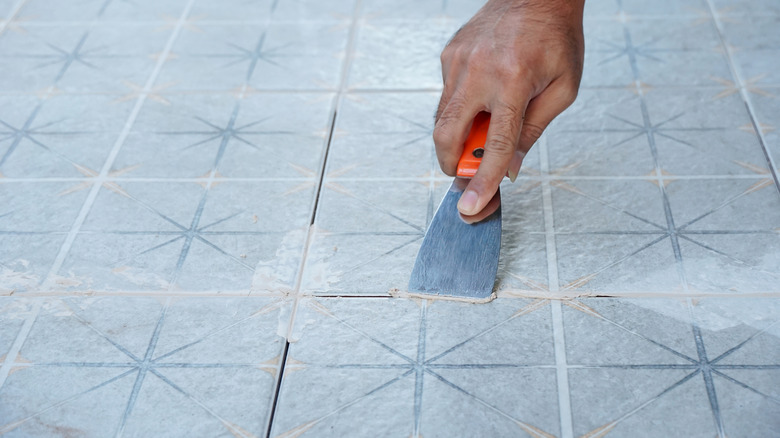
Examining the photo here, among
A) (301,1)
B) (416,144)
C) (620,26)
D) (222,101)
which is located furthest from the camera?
(301,1)

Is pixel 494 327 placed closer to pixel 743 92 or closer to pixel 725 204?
pixel 725 204

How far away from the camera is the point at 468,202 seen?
3.34 ft

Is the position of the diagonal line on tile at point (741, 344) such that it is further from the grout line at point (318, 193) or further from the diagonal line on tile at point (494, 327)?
the grout line at point (318, 193)

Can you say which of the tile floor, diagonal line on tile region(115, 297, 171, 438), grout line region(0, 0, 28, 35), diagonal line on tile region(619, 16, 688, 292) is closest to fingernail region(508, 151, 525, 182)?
the tile floor

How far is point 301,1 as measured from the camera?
1.82m

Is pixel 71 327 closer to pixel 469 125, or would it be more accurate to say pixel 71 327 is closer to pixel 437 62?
pixel 469 125

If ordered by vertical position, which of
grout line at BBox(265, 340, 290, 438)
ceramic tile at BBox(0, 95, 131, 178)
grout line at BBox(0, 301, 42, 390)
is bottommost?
ceramic tile at BBox(0, 95, 131, 178)

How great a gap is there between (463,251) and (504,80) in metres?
0.25

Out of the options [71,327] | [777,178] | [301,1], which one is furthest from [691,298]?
[301,1]

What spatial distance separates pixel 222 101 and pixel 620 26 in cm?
91

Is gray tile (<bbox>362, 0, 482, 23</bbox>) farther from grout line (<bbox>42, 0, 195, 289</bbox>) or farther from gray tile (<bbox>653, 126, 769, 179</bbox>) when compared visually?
gray tile (<bbox>653, 126, 769, 179</bbox>)

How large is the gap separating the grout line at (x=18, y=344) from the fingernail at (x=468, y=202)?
0.65m

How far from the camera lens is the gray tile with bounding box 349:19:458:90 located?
153 cm

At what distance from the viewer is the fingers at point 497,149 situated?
38.8 inches
